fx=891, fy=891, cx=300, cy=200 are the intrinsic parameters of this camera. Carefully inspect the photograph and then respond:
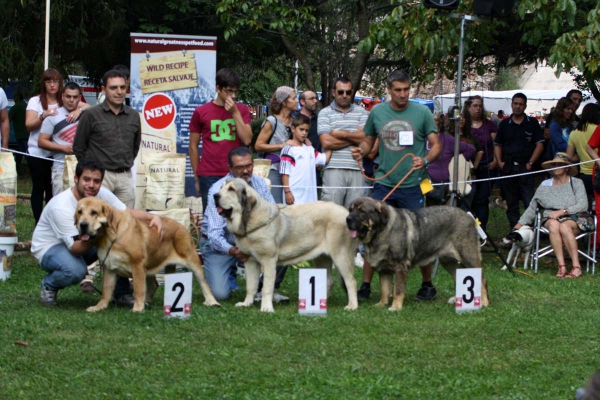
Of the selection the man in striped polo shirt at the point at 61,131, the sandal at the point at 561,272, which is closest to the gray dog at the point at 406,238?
the sandal at the point at 561,272

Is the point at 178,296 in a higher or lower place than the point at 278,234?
lower

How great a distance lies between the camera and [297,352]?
5.84 meters

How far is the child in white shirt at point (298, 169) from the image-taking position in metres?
9.19

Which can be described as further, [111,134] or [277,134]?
[277,134]

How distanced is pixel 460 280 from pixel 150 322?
2519 millimetres

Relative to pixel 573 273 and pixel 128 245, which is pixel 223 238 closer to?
pixel 128 245

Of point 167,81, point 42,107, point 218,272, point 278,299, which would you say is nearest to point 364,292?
point 278,299

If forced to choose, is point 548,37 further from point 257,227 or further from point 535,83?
point 535,83

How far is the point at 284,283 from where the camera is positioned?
9.17 m

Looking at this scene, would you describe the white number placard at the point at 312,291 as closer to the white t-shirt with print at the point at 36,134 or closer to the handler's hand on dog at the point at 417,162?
the handler's hand on dog at the point at 417,162

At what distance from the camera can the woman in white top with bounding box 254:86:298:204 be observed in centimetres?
960

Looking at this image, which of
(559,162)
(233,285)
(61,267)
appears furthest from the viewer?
(559,162)

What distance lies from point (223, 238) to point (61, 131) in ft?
9.26

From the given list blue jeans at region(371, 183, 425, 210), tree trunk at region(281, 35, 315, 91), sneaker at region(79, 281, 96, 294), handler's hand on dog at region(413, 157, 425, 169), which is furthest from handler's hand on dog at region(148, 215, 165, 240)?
tree trunk at region(281, 35, 315, 91)
